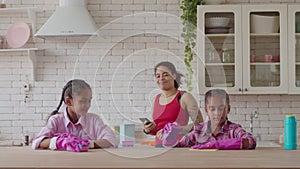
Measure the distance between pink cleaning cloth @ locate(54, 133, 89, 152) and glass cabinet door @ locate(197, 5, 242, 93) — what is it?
2.27 m

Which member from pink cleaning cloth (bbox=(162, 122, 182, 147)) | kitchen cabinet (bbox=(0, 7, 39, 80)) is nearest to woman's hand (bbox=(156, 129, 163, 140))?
pink cleaning cloth (bbox=(162, 122, 182, 147))

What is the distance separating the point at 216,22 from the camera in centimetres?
483

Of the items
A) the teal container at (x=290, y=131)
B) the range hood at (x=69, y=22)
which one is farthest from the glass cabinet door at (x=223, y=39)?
the teal container at (x=290, y=131)

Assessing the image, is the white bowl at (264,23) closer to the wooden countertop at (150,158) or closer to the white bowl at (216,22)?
the white bowl at (216,22)

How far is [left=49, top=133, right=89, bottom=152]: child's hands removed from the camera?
8.50 feet

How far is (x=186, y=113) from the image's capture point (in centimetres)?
271

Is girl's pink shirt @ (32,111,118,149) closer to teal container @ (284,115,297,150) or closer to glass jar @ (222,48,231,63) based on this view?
teal container @ (284,115,297,150)

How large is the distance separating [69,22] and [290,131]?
2.72 m

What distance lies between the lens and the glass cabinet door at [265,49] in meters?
4.80

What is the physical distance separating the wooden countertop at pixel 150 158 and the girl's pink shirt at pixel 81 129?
0.08 m

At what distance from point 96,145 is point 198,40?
90.4 inches

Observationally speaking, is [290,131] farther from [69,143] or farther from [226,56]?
[226,56]

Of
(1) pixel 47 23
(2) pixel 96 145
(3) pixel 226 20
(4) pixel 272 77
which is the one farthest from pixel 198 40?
(2) pixel 96 145

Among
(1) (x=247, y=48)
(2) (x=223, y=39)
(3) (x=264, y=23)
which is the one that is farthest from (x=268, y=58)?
(2) (x=223, y=39)
